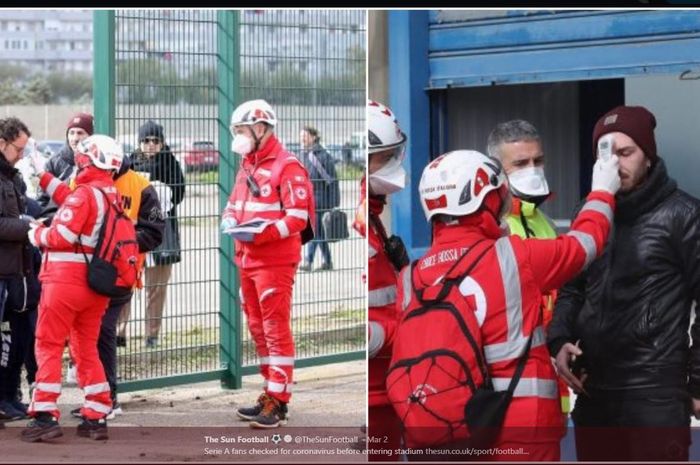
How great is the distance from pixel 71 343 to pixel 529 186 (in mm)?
2873

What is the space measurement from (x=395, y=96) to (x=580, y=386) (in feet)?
4.32

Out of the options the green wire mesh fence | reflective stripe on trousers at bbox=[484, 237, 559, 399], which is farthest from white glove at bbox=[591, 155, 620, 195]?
the green wire mesh fence

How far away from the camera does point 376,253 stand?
19.1 feet

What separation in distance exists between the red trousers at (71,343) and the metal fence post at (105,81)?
112 cm

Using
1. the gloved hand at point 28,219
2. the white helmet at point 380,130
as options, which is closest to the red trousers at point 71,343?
the gloved hand at point 28,219

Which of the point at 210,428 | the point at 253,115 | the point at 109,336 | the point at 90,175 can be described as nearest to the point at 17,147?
the point at 90,175

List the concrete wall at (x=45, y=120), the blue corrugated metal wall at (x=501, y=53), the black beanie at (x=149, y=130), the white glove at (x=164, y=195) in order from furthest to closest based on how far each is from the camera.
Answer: the concrete wall at (x=45, y=120) < the white glove at (x=164, y=195) < the black beanie at (x=149, y=130) < the blue corrugated metal wall at (x=501, y=53)

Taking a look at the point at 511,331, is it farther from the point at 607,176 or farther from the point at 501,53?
the point at 501,53

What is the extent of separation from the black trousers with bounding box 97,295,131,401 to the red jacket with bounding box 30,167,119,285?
2.07 ft

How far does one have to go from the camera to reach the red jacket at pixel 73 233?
7188 mm

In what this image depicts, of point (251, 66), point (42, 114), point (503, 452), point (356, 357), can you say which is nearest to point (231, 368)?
point (356, 357)

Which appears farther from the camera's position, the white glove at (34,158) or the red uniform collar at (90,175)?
the white glove at (34,158)

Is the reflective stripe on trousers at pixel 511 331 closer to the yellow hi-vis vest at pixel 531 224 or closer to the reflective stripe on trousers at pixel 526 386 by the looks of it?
the reflective stripe on trousers at pixel 526 386

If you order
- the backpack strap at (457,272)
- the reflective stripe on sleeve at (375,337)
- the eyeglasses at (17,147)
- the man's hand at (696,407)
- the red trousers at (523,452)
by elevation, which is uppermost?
the eyeglasses at (17,147)
